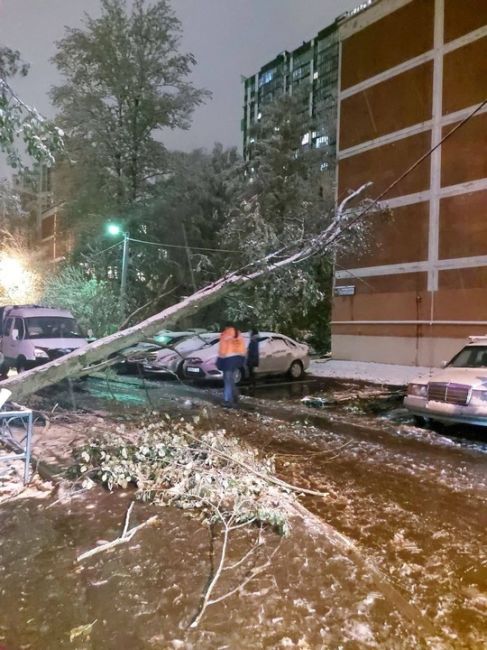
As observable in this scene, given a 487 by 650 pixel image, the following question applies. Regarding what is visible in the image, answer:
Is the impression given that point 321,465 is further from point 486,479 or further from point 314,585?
point 314,585

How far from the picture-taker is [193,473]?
5094 mm

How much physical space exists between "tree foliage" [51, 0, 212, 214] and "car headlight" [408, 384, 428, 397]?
2107 cm

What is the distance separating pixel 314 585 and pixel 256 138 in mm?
31219

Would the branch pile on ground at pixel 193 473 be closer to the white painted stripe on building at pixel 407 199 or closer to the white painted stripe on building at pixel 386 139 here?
the white painted stripe on building at pixel 407 199

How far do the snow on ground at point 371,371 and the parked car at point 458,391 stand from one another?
6.39m

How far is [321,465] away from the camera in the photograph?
6.18m

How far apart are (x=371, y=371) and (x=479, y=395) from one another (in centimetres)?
1058

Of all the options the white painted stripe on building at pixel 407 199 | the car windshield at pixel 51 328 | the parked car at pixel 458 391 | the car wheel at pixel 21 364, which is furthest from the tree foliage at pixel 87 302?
the parked car at pixel 458 391

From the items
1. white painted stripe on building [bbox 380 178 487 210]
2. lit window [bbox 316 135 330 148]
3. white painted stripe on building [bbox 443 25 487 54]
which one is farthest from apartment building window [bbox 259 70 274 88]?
white painted stripe on building [bbox 380 178 487 210]

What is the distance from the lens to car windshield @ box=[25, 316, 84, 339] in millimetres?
14344

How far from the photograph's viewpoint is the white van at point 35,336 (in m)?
13.4

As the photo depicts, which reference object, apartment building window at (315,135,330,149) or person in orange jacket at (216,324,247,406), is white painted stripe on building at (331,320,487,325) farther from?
apartment building window at (315,135,330,149)

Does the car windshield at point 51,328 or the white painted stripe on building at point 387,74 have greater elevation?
the white painted stripe on building at point 387,74

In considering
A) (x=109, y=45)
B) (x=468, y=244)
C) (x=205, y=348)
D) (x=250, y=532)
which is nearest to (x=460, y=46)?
(x=468, y=244)
